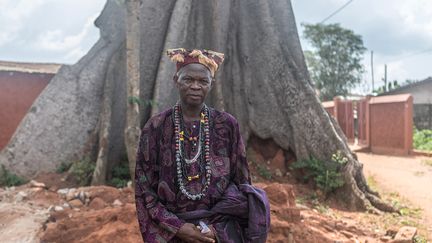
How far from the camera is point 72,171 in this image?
5586mm

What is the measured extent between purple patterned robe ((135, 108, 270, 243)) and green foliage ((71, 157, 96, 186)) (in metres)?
3.69

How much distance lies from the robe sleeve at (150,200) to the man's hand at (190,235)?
2cm

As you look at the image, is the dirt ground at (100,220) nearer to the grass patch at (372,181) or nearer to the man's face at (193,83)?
the man's face at (193,83)

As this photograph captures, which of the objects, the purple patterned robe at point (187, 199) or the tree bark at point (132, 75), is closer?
the purple patterned robe at point (187, 199)

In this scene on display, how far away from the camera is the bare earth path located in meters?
6.82

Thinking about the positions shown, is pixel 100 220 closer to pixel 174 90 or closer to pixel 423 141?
pixel 174 90

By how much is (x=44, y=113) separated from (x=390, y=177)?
23.8 feet

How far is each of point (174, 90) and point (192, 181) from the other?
4332 mm

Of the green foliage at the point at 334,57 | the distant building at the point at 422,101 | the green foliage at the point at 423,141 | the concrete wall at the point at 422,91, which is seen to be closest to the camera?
the green foliage at the point at 423,141

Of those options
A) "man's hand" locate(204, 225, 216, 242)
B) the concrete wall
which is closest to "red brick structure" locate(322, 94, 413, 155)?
the concrete wall

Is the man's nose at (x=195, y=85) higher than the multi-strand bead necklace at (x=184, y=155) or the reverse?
higher

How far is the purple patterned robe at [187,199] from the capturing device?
2.04 m

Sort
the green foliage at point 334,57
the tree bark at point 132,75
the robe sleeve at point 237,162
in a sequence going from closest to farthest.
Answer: the robe sleeve at point 237,162, the tree bark at point 132,75, the green foliage at point 334,57

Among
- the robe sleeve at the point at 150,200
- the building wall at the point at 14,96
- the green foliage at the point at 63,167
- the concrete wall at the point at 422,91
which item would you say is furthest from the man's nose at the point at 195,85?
the concrete wall at the point at 422,91
